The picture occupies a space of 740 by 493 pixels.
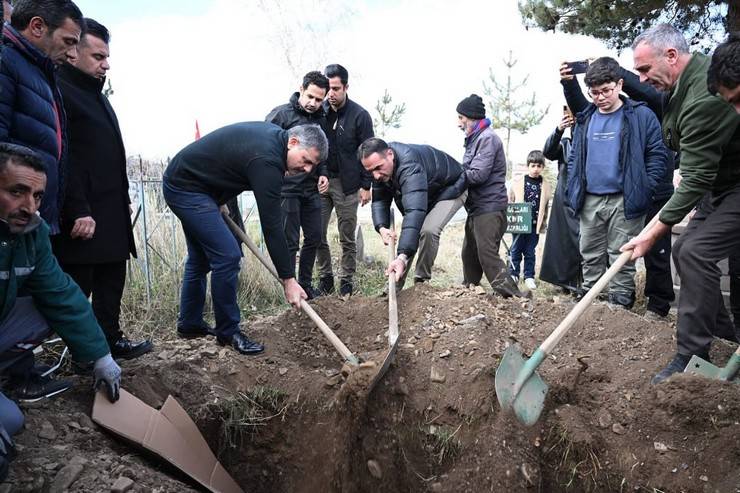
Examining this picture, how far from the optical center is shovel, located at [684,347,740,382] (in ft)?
8.80

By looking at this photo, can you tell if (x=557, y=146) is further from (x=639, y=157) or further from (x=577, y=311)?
(x=577, y=311)

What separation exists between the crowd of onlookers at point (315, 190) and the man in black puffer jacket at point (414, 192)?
16 millimetres

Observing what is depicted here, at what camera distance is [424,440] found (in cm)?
296

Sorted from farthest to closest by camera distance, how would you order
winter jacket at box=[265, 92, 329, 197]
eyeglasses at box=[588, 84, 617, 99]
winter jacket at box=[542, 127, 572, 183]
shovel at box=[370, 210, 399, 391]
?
winter jacket at box=[542, 127, 572, 183] < winter jacket at box=[265, 92, 329, 197] < eyeglasses at box=[588, 84, 617, 99] < shovel at box=[370, 210, 399, 391]

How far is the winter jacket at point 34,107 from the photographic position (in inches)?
91.4

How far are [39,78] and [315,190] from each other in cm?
232

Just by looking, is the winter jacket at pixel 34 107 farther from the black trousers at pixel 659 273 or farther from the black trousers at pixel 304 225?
the black trousers at pixel 659 273

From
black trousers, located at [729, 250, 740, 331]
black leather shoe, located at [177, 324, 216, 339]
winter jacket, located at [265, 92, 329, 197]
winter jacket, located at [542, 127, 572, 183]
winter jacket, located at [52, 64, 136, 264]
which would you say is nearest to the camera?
winter jacket, located at [52, 64, 136, 264]

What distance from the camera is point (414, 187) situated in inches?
158

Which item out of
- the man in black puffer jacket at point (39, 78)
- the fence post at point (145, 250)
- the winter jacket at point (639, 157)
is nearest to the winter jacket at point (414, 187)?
the winter jacket at point (639, 157)

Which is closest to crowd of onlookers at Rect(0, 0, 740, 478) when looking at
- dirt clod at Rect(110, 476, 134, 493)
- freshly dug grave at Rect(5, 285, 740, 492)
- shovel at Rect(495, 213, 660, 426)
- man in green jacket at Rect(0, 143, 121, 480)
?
man in green jacket at Rect(0, 143, 121, 480)

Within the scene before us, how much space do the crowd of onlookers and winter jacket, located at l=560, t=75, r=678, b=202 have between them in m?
0.02

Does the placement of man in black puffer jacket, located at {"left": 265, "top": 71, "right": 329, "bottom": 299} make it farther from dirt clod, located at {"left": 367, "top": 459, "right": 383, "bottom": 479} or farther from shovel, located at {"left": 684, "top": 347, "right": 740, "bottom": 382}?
shovel, located at {"left": 684, "top": 347, "right": 740, "bottom": 382}

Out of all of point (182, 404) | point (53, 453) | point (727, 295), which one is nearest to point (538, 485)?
point (182, 404)
